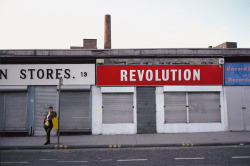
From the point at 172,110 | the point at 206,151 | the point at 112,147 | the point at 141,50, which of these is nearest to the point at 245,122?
the point at 172,110

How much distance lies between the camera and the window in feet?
47.5

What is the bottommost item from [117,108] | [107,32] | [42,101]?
[117,108]

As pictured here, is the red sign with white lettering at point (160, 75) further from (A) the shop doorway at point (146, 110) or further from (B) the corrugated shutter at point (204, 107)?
(B) the corrugated shutter at point (204, 107)

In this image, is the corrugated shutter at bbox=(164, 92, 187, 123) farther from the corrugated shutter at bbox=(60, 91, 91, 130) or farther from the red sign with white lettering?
the corrugated shutter at bbox=(60, 91, 91, 130)

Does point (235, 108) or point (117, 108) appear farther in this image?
point (235, 108)

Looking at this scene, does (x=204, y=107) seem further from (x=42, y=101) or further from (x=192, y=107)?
(x=42, y=101)

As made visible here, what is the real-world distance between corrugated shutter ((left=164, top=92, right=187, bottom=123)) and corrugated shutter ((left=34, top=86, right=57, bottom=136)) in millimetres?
7634

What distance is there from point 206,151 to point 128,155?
3568 millimetres

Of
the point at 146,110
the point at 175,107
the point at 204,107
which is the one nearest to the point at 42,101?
the point at 146,110

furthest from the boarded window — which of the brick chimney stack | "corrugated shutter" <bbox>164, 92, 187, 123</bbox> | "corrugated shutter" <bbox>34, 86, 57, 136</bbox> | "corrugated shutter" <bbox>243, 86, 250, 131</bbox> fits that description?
"corrugated shutter" <bbox>243, 86, 250, 131</bbox>

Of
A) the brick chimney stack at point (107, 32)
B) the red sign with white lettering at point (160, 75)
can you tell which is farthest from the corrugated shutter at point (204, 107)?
the brick chimney stack at point (107, 32)

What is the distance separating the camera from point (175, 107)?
1455 centimetres

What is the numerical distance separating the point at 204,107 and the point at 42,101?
36.4 feet

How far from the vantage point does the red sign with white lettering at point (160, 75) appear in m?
14.4
